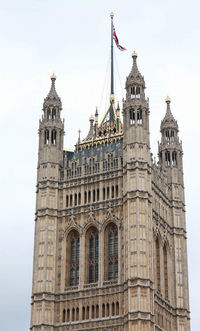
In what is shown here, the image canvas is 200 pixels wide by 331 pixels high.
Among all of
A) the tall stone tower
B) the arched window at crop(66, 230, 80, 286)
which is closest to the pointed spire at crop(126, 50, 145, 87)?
the tall stone tower

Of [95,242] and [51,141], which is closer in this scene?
[95,242]

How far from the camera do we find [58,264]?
194ft

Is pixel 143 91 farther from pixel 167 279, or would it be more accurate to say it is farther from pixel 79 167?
pixel 167 279

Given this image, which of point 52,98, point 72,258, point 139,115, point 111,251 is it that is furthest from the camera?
point 52,98

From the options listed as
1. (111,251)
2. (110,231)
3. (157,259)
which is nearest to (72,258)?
(111,251)

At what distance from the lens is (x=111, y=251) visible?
5809cm

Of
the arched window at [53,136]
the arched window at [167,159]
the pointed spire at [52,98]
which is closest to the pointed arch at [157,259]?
the arched window at [167,159]

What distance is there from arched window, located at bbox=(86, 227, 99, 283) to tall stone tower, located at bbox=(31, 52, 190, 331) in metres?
0.08

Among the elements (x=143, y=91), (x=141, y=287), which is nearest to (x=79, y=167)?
(x=143, y=91)

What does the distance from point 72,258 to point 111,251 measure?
→ 326 centimetres

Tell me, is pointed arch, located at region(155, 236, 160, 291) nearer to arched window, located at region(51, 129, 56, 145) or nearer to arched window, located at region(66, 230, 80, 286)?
arched window, located at region(66, 230, 80, 286)

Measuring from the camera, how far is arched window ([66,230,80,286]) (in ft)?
192

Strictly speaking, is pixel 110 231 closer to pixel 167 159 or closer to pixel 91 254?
pixel 91 254

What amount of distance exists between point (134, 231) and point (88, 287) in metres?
5.36
